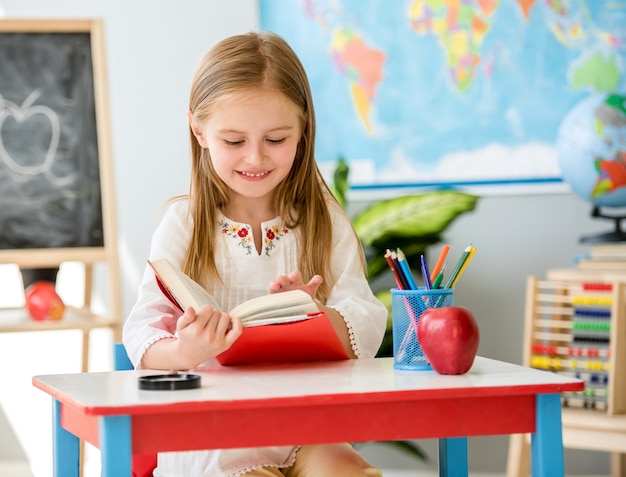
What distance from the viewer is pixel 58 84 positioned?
125 inches

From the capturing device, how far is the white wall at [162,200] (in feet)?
11.7

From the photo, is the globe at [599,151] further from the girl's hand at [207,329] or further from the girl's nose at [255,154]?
the girl's hand at [207,329]

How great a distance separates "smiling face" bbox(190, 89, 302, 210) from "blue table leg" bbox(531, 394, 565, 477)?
72 cm

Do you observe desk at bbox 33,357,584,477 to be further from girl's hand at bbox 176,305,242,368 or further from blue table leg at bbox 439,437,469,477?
blue table leg at bbox 439,437,469,477

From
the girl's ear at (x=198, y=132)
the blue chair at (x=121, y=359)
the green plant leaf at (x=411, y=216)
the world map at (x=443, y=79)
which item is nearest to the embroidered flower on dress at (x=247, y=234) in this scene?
the girl's ear at (x=198, y=132)

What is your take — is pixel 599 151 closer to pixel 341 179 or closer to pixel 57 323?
pixel 341 179

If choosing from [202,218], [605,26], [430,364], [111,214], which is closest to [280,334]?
[430,364]

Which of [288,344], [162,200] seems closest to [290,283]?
[288,344]

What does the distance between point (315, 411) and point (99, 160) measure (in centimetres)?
217

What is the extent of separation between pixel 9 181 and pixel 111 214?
13.6 inches

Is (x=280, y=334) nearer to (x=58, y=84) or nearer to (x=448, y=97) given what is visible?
(x=58, y=84)

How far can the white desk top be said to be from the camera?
1139 mm

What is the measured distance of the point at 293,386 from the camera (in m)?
1.24

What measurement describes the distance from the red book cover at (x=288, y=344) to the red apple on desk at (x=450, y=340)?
157mm
